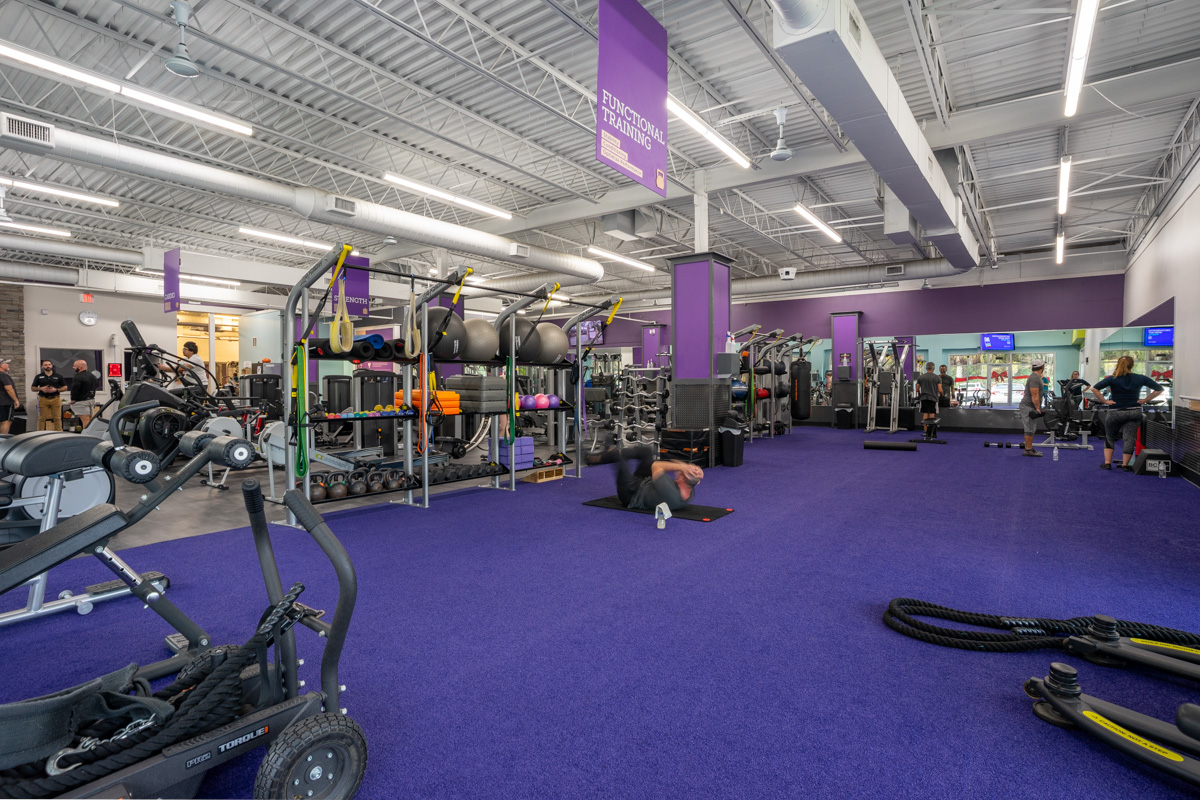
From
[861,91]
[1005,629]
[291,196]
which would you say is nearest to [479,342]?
[861,91]

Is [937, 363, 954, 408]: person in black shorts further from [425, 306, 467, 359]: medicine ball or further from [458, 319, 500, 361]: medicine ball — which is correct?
[425, 306, 467, 359]: medicine ball

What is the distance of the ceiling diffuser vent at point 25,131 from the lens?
6996 millimetres

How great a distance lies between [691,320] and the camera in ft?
30.2

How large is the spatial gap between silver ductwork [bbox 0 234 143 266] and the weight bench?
42.3ft

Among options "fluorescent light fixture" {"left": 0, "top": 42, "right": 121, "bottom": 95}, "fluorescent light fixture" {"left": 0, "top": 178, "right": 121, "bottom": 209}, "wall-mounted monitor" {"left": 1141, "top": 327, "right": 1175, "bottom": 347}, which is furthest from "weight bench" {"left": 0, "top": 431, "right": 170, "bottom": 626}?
"wall-mounted monitor" {"left": 1141, "top": 327, "right": 1175, "bottom": 347}

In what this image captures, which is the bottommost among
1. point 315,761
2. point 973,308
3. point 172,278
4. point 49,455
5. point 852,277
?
point 315,761

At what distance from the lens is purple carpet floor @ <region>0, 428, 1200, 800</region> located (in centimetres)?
190

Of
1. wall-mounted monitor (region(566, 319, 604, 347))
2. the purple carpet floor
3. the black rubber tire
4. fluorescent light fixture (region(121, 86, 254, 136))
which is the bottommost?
the purple carpet floor

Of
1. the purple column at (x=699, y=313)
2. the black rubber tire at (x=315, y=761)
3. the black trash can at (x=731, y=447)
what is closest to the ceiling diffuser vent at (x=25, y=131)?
the purple column at (x=699, y=313)

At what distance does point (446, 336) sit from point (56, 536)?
4.68 meters

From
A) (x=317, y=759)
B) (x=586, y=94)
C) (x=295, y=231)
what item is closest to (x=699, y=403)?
(x=586, y=94)

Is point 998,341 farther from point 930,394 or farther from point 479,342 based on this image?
point 479,342

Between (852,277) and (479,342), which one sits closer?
(479,342)

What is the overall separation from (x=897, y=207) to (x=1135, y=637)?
9927mm
